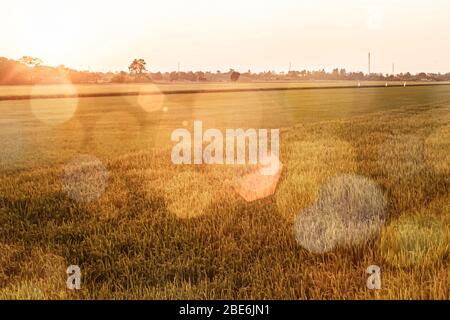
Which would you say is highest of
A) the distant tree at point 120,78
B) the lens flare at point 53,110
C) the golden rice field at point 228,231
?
the distant tree at point 120,78

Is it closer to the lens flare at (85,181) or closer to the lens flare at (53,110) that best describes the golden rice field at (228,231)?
the lens flare at (85,181)

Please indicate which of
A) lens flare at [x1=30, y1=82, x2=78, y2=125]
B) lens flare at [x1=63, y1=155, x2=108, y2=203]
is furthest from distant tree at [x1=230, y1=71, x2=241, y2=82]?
lens flare at [x1=63, y1=155, x2=108, y2=203]

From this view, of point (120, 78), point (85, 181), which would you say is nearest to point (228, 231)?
point (85, 181)

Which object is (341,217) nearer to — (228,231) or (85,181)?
(228,231)

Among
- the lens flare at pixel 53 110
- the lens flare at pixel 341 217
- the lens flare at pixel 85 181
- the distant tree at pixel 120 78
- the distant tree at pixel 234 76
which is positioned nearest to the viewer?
the lens flare at pixel 341 217

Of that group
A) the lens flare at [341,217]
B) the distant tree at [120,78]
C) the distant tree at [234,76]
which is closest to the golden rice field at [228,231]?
the lens flare at [341,217]

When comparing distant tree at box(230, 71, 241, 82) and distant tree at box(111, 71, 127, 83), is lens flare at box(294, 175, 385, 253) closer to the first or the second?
distant tree at box(111, 71, 127, 83)

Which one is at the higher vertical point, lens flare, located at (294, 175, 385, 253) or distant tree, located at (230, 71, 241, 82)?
distant tree, located at (230, 71, 241, 82)

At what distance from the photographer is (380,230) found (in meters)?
5.04

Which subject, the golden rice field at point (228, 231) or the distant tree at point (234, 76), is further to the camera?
the distant tree at point (234, 76)

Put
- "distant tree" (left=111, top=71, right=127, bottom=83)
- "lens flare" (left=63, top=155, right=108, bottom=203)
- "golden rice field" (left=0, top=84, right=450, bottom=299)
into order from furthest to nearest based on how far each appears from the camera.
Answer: "distant tree" (left=111, top=71, right=127, bottom=83) < "lens flare" (left=63, top=155, right=108, bottom=203) < "golden rice field" (left=0, top=84, right=450, bottom=299)

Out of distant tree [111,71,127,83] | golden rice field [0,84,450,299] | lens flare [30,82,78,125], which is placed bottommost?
golden rice field [0,84,450,299]

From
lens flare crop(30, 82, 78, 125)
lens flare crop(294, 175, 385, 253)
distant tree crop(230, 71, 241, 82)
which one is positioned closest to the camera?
lens flare crop(294, 175, 385, 253)

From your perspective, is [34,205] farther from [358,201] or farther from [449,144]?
[449,144]
